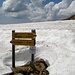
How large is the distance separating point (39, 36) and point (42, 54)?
352cm

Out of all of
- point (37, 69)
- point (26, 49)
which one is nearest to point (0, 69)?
point (37, 69)

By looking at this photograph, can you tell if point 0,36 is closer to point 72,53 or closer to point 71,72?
point 72,53

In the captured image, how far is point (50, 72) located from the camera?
33.5 ft

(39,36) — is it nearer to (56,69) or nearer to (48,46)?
(48,46)

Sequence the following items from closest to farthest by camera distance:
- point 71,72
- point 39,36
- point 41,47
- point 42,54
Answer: point 71,72 < point 42,54 < point 41,47 < point 39,36

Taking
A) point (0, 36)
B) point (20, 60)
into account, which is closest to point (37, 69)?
point (20, 60)

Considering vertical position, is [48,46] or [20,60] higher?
[48,46]

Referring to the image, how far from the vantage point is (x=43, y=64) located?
11.3 m

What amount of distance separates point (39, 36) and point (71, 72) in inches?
278

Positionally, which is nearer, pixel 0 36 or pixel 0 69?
pixel 0 69

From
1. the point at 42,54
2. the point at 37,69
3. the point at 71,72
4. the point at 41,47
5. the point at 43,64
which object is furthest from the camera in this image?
the point at 41,47

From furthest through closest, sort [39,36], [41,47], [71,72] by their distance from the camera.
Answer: [39,36], [41,47], [71,72]

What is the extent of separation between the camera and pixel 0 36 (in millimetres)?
17781

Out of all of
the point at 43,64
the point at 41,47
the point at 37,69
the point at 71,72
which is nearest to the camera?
the point at 71,72
